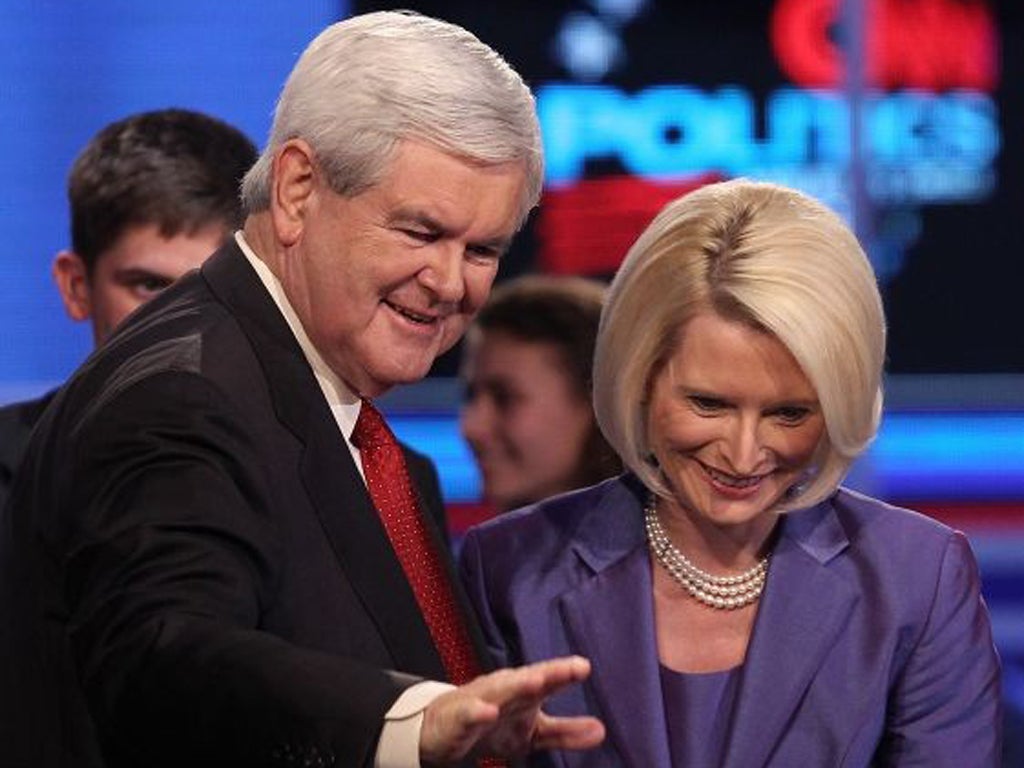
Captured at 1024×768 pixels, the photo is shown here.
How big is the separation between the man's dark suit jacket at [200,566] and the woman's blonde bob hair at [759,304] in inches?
18.1

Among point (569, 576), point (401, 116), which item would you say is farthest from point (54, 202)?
point (401, 116)

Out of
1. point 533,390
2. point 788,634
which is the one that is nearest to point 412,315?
point 788,634

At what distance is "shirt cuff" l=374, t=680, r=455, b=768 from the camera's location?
159 centimetres

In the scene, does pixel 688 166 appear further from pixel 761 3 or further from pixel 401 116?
pixel 401 116

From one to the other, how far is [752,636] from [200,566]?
0.77 metres

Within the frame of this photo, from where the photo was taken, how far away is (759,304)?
2182 mm

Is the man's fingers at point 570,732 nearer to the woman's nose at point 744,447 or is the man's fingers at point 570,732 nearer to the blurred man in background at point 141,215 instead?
the woman's nose at point 744,447

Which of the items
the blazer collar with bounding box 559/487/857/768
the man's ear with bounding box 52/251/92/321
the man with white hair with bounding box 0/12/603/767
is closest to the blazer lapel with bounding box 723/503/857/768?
the blazer collar with bounding box 559/487/857/768

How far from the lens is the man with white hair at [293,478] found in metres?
1.63

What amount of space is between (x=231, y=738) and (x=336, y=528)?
0.27 metres

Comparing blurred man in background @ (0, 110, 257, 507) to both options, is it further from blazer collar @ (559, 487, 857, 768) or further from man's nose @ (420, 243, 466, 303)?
man's nose @ (420, 243, 466, 303)

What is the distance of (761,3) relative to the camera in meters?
5.52

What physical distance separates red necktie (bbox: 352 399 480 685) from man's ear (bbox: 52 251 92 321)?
3.25 feet

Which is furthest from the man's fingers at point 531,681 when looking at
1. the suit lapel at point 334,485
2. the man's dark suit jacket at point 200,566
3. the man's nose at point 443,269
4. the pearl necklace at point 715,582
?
the pearl necklace at point 715,582
